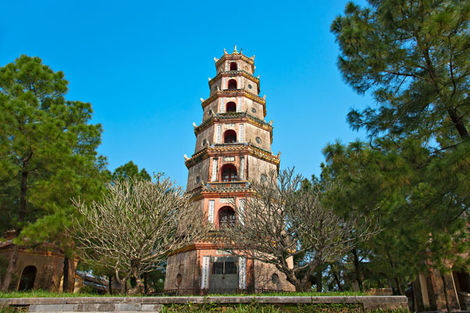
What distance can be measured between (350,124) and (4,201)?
16.8 metres

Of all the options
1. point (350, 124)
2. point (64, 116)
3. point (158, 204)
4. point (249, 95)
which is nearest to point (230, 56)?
point (249, 95)

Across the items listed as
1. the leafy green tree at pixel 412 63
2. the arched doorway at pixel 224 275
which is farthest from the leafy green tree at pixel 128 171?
the leafy green tree at pixel 412 63

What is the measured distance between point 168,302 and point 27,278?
1721 centimetres

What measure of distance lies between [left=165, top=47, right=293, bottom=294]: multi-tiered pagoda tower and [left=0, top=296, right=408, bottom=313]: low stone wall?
773cm

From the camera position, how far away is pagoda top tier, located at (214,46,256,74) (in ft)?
82.2

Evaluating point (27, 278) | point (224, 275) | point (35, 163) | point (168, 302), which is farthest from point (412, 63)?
point (27, 278)

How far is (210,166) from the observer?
65.7 ft

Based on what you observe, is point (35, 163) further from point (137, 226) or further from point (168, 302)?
point (168, 302)

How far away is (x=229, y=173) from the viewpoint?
20.9 meters

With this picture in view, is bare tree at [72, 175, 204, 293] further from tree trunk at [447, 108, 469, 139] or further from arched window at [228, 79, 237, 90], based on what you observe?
arched window at [228, 79, 237, 90]

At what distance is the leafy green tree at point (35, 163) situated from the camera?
12.8m

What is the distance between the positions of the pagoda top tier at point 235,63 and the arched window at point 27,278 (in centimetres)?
1914

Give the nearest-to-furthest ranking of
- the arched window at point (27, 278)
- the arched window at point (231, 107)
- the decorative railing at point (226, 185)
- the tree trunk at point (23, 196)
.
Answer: the tree trunk at point (23, 196)
the decorative railing at point (226, 185)
the arched window at point (27, 278)
the arched window at point (231, 107)

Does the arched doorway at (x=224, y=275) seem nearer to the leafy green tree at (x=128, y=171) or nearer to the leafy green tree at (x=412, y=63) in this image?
the leafy green tree at (x=412, y=63)
